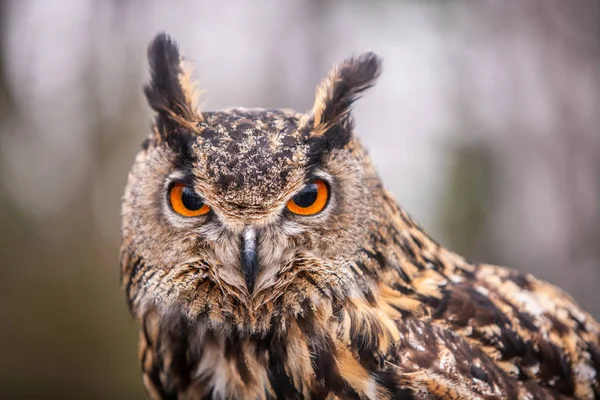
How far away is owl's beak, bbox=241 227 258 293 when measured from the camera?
4.23 ft

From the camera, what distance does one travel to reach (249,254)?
4.22 ft

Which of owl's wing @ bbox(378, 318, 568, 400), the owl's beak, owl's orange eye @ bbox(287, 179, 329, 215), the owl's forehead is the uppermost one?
the owl's forehead

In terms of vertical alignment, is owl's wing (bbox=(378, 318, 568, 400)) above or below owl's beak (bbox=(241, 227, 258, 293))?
below

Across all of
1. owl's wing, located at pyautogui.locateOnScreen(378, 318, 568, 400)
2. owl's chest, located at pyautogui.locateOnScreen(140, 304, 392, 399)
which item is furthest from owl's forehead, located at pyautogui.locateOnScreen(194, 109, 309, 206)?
owl's wing, located at pyautogui.locateOnScreen(378, 318, 568, 400)

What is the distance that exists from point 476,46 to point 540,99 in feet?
5.22

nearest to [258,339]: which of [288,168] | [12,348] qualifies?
[288,168]

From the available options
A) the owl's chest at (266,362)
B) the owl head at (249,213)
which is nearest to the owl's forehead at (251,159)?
the owl head at (249,213)

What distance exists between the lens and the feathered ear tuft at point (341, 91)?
1.44 m

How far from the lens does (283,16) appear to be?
743 cm

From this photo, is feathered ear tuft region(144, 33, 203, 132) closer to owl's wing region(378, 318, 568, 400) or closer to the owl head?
the owl head

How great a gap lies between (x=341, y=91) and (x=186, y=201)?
0.57m

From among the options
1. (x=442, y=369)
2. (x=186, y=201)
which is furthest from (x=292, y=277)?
(x=442, y=369)

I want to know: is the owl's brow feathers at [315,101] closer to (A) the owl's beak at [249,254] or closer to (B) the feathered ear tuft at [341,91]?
(B) the feathered ear tuft at [341,91]

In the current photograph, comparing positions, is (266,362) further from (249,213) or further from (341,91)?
(341,91)
